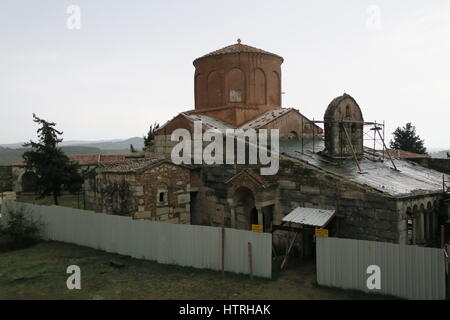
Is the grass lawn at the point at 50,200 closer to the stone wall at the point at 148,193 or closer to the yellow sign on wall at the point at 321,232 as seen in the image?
the stone wall at the point at 148,193

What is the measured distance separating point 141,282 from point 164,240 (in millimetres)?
1812

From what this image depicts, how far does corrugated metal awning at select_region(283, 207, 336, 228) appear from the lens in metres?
10.7

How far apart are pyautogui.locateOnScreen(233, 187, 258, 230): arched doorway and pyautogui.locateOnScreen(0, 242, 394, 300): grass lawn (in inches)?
143

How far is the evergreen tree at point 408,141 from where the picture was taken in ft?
131

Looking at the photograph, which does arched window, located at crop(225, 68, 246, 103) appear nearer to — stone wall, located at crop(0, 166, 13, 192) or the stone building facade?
the stone building facade

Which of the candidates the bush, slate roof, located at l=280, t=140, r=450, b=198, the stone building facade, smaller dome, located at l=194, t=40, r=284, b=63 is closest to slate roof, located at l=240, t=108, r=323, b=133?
the stone building facade

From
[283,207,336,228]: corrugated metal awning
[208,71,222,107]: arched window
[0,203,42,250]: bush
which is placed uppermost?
[208,71,222,107]: arched window

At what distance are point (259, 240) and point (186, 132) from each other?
9.65 meters

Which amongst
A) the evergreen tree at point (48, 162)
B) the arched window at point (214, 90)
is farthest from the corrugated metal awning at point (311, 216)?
the evergreen tree at point (48, 162)

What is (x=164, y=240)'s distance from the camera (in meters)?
11.3

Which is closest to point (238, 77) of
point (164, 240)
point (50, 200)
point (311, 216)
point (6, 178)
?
point (311, 216)
